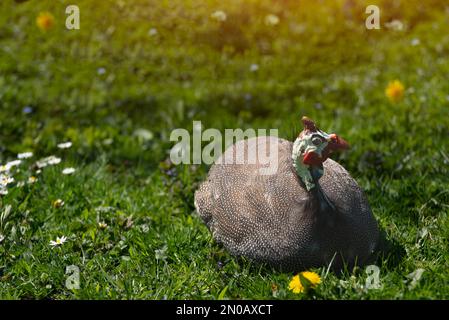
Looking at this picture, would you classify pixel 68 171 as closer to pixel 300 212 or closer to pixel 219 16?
pixel 300 212

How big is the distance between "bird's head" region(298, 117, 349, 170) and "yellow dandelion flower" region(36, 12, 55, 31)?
4581 millimetres

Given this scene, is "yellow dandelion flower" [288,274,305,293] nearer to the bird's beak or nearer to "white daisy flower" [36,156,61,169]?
the bird's beak

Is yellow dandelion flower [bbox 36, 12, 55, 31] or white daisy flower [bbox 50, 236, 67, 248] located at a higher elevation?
yellow dandelion flower [bbox 36, 12, 55, 31]

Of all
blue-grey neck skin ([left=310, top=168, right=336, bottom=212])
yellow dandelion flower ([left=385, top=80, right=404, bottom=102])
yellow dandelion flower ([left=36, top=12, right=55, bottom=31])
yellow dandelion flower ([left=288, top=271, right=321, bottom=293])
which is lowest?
yellow dandelion flower ([left=288, top=271, right=321, bottom=293])

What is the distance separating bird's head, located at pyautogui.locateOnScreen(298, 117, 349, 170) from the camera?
2.89 meters

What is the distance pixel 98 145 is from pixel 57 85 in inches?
55.2

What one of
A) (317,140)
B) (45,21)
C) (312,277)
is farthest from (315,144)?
(45,21)

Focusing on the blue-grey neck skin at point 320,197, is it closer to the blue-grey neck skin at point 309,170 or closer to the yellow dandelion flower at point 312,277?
the blue-grey neck skin at point 309,170

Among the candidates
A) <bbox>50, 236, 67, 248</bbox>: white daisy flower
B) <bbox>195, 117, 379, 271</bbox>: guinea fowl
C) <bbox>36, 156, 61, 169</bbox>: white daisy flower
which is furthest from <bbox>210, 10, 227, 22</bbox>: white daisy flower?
<bbox>50, 236, 67, 248</bbox>: white daisy flower

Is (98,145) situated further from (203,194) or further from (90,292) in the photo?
(90,292)

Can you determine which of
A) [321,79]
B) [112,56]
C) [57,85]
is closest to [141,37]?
[112,56]

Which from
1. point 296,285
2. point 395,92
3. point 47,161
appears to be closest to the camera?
point 296,285

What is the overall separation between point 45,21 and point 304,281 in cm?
488

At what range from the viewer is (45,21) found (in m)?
6.71
